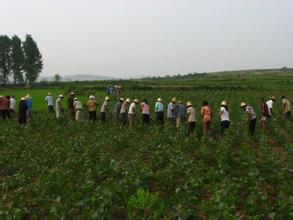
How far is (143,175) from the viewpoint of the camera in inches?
404

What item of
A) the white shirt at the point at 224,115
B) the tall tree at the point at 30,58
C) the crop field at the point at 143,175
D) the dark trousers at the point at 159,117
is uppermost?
the tall tree at the point at 30,58

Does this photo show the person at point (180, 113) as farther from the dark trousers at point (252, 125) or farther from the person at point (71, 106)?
the person at point (71, 106)

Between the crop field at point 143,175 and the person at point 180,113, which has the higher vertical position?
the person at point 180,113

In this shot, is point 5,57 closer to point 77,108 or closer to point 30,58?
point 30,58

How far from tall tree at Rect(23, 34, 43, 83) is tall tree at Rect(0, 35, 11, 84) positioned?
3008mm

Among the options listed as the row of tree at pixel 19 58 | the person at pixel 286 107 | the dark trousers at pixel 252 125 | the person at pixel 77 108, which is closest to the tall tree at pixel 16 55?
the row of tree at pixel 19 58

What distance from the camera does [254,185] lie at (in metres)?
9.50

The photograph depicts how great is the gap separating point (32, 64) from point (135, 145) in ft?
232

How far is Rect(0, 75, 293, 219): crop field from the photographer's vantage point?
8.06 meters

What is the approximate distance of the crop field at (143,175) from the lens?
26.5 ft

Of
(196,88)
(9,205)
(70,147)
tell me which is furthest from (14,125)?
(196,88)

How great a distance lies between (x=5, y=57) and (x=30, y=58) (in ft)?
14.4

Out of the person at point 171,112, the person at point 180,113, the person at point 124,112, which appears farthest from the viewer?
the person at point 124,112

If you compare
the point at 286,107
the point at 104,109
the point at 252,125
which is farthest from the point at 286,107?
the point at 104,109
